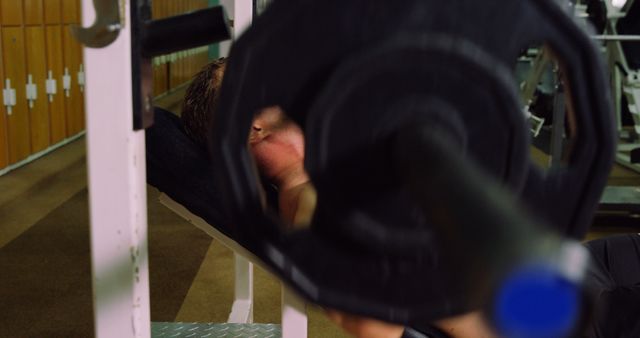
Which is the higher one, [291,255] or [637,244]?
[291,255]

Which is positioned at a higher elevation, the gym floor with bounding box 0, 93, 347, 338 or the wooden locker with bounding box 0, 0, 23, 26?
the wooden locker with bounding box 0, 0, 23, 26

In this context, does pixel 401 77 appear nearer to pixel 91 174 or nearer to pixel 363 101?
pixel 363 101

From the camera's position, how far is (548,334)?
233 mm

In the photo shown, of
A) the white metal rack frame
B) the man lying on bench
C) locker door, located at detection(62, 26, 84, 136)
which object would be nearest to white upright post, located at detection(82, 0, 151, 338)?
the white metal rack frame

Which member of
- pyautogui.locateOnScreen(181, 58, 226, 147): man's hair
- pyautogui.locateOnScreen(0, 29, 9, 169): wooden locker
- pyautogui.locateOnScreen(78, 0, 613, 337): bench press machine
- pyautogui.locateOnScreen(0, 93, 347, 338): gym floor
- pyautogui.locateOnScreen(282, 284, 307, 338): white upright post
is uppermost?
pyautogui.locateOnScreen(78, 0, 613, 337): bench press machine

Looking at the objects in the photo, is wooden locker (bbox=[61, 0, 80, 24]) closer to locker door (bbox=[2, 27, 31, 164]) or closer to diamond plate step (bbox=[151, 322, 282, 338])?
locker door (bbox=[2, 27, 31, 164])

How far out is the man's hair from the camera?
1.45m

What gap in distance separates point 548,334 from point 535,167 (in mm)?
225

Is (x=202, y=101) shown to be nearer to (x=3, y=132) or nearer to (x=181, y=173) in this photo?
(x=181, y=173)

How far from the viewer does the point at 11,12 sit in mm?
4363

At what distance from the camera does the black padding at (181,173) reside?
1.47 metres

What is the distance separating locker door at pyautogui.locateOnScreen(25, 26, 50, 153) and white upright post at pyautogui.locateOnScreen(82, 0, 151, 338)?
13.8ft

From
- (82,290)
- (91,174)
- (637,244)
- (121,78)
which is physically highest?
(121,78)

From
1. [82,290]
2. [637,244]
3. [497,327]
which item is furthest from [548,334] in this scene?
[82,290]
